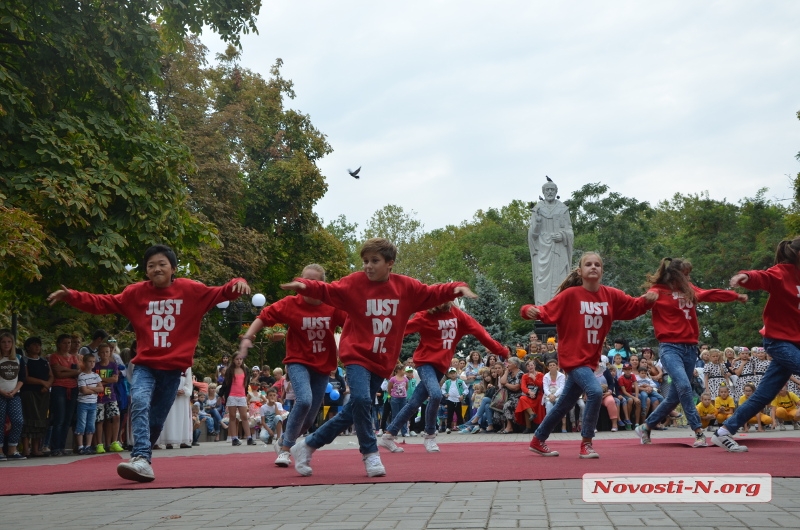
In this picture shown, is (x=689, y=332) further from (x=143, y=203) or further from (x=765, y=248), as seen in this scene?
(x=765, y=248)

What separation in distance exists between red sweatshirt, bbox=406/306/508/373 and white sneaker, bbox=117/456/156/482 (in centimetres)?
481

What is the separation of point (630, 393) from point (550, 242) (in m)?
15.1

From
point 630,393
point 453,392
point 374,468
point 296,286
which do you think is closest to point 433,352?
point 374,468

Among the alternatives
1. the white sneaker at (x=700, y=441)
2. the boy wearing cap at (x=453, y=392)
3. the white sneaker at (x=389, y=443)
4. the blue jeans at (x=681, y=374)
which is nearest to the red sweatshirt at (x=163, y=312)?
the white sneaker at (x=389, y=443)

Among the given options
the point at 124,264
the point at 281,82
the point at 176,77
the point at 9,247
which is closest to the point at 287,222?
the point at 281,82

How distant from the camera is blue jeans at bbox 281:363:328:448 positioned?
10477 mm

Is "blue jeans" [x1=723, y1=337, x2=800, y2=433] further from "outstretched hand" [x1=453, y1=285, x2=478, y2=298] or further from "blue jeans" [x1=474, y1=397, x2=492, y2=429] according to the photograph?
"blue jeans" [x1=474, y1=397, x2=492, y2=429]

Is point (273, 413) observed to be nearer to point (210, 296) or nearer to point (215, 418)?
point (215, 418)

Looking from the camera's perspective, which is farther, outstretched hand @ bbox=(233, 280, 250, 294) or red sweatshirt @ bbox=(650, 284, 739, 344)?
red sweatshirt @ bbox=(650, 284, 739, 344)

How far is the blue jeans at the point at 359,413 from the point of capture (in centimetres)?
866

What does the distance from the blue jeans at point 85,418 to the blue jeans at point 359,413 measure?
355 inches

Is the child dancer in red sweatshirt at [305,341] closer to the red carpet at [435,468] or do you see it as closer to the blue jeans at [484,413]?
the red carpet at [435,468]

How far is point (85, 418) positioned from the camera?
56.6 ft

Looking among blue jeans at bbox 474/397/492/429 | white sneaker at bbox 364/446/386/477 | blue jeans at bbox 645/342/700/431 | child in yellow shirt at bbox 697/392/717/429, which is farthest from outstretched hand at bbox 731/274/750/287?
blue jeans at bbox 474/397/492/429
